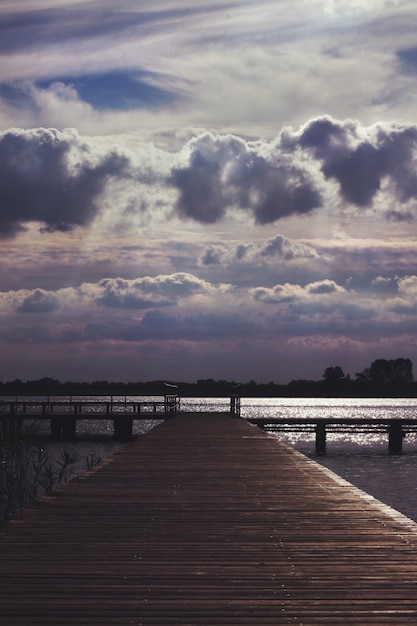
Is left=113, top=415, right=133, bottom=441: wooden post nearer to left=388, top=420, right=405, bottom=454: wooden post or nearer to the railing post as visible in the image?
the railing post

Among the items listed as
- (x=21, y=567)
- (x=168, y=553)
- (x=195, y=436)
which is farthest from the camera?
(x=195, y=436)

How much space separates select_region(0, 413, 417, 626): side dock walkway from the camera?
5953 millimetres

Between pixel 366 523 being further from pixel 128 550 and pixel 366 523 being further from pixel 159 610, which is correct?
pixel 159 610

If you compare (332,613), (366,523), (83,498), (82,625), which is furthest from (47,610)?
(83,498)

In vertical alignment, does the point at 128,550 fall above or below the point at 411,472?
above

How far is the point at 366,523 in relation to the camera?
370 inches

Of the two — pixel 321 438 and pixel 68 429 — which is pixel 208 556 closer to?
pixel 321 438

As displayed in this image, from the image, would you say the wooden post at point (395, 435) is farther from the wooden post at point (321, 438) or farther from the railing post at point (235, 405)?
the railing post at point (235, 405)

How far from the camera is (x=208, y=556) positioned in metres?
7.65

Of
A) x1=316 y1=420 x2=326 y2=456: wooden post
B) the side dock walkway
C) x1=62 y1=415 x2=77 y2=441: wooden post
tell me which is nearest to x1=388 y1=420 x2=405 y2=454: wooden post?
x1=316 y1=420 x2=326 y2=456: wooden post

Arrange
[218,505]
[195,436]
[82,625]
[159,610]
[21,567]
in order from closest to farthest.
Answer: [82,625] < [159,610] < [21,567] < [218,505] < [195,436]

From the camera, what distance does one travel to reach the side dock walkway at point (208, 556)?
A: 19.5 ft

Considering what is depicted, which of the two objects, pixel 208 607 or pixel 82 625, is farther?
pixel 208 607

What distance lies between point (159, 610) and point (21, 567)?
1.68 meters
